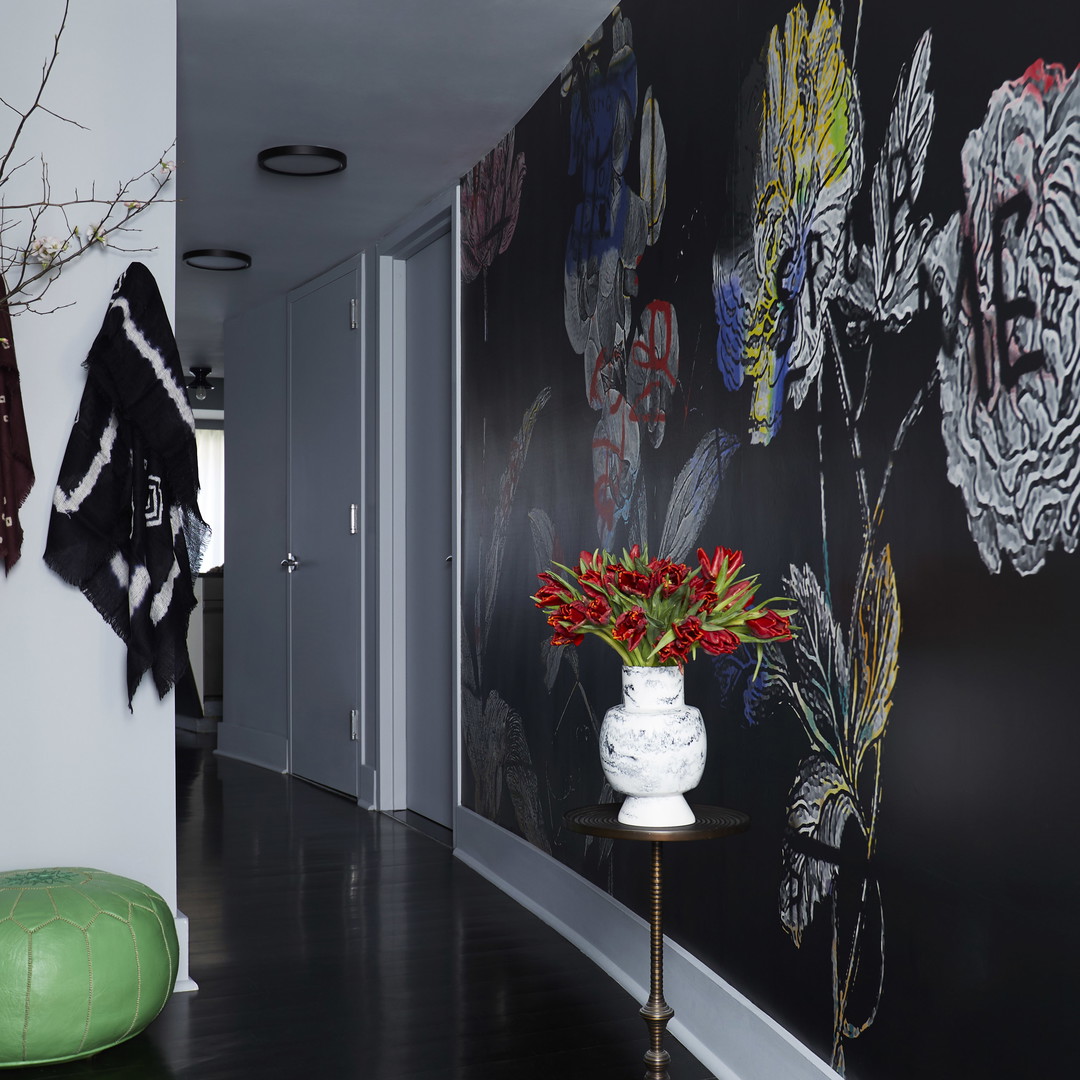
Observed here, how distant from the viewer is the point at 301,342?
6035 mm

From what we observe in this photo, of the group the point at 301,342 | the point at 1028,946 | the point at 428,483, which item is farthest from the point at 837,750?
the point at 301,342

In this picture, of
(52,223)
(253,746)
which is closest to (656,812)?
(52,223)

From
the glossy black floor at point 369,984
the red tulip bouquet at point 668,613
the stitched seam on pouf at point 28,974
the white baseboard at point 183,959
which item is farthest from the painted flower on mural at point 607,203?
the stitched seam on pouf at point 28,974

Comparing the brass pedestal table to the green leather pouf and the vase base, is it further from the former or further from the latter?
the green leather pouf

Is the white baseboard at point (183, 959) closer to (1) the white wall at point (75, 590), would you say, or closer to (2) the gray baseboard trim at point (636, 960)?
(1) the white wall at point (75, 590)

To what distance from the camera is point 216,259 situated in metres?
5.60

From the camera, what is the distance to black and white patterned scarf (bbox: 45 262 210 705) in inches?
111

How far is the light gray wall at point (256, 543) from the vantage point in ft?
20.7

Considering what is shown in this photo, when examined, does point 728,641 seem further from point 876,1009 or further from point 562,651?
point 562,651

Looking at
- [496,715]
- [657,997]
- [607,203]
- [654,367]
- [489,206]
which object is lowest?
[657,997]

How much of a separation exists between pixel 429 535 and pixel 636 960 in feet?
7.76

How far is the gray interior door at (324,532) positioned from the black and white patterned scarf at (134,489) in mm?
2440

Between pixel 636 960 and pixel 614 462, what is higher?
pixel 614 462

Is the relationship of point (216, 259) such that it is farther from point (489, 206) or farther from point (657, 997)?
point (657, 997)
